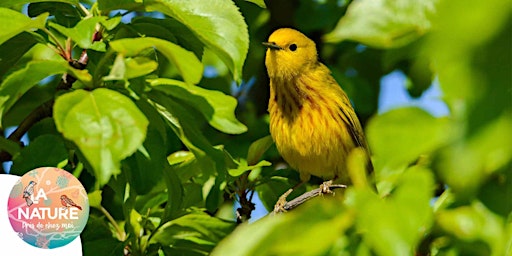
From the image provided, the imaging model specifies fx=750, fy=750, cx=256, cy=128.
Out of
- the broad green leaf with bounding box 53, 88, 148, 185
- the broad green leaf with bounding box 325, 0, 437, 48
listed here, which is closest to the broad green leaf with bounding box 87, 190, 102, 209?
the broad green leaf with bounding box 53, 88, 148, 185

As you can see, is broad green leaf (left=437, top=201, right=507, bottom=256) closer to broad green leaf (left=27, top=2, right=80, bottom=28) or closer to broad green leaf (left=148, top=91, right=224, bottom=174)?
broad green leaf (left=148, top=91, right=224, bottom=174)

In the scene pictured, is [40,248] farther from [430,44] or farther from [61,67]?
[430,44]

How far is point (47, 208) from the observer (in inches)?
52.6

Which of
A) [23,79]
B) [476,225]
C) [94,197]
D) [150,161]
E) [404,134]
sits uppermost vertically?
[404,134]

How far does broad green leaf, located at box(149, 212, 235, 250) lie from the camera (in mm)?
1606

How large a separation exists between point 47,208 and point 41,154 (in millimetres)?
225

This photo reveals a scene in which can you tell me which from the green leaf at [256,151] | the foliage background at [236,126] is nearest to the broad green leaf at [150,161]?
the foliage background at [236,126]

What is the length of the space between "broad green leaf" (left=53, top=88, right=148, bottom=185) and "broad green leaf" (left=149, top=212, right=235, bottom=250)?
568mm

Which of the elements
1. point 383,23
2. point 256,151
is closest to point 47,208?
point 256,151

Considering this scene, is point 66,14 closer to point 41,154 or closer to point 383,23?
point 41,154

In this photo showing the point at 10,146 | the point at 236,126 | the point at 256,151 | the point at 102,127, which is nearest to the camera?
the point at 102,127

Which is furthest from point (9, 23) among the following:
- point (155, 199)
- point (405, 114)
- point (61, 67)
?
point (405, 114)

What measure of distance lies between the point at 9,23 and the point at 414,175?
0.76 meters

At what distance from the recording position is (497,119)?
0.43m
